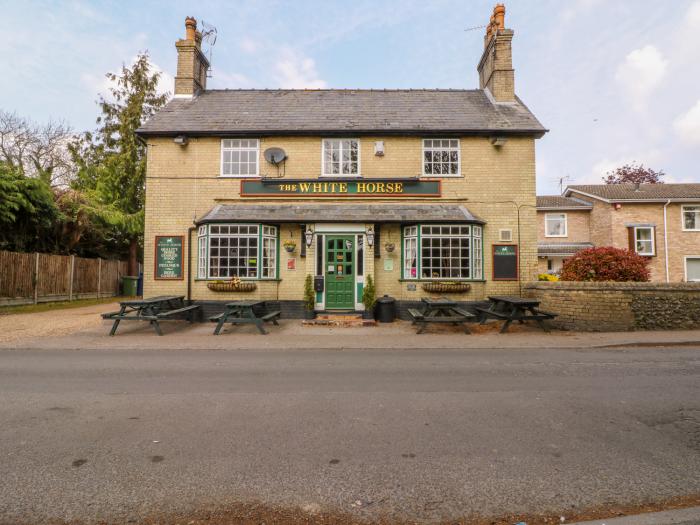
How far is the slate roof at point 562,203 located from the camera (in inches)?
1022

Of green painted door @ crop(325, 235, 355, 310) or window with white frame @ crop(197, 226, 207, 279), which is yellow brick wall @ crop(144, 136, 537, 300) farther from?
green painted door @ crop(325, 235, 355, 310)

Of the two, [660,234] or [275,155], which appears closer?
[275,155]

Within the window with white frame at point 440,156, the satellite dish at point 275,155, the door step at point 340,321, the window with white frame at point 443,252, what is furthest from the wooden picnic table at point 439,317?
the satellite dish at point 275,155

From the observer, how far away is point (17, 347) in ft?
27.6

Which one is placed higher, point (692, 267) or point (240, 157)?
point (240, 157)

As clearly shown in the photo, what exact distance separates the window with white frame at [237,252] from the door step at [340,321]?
226 cm

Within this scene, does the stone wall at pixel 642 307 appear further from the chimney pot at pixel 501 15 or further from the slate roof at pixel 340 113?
the chimney pot at pixel 501 15

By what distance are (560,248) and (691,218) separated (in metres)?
7.88

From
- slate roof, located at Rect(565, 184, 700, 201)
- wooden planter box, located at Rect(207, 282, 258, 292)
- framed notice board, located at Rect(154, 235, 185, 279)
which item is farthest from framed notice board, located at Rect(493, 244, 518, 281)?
slate roof, located at Rect(565, 184, 700, 201)

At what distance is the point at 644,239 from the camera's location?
23922 millimetres

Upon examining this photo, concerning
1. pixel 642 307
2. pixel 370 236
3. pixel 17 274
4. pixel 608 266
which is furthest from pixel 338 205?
pixel 17 274

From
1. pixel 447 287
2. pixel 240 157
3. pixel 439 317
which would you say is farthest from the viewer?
pixel 240 157

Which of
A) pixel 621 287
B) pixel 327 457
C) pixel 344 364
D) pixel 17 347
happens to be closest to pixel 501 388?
pixel 344 364

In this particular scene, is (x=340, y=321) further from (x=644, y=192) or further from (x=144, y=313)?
(x=644, y=192)
